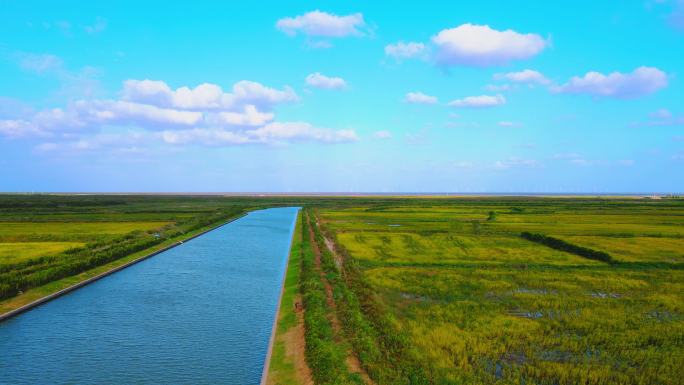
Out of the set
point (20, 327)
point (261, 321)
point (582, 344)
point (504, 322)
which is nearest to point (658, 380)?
point (582, 344)

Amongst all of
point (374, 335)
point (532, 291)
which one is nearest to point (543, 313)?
point (532, 291)

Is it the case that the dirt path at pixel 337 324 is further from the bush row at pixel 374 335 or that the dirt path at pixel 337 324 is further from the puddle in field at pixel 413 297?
the puddle in field at pixel 413 297

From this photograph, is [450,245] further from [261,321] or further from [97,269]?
[97,269]

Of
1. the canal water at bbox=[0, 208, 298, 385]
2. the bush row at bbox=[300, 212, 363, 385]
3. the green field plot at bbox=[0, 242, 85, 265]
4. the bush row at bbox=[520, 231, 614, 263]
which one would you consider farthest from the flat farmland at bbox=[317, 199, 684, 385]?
the green field plot at bbox=[0, 242, 85, 265]

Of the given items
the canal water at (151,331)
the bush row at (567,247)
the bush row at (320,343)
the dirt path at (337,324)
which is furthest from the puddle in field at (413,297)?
the bush row at (567,247)

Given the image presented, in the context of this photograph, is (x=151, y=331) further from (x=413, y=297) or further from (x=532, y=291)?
(x=532, y=291)

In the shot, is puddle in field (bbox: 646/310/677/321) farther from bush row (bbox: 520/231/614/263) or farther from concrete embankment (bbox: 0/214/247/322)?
concrete embankment (bbox: 0/214/247/322)

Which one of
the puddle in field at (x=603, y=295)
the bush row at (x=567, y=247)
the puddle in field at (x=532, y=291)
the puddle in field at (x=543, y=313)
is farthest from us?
the bush row at (x=567, y=247)
